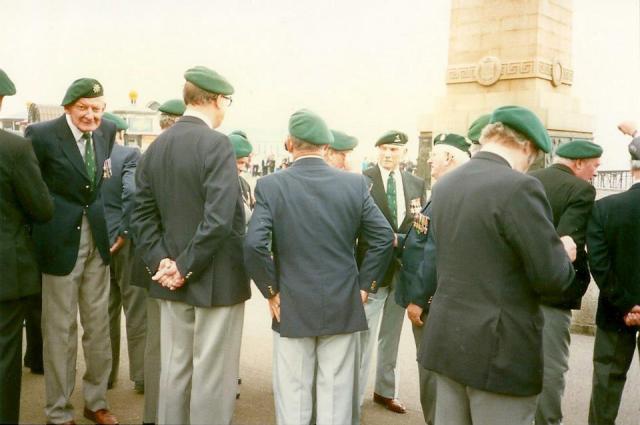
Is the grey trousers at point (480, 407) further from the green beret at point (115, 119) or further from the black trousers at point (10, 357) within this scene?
the green beret at point (115, 119)

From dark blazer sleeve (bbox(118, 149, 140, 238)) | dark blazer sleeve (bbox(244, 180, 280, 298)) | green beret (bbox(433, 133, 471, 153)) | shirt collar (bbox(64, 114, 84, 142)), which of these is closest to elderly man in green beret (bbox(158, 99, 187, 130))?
dark blazer sleeve (bbox(118, 149, 140, 238))

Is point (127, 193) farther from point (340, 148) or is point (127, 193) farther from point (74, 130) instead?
point (340, 148)

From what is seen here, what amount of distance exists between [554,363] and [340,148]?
2345 mm

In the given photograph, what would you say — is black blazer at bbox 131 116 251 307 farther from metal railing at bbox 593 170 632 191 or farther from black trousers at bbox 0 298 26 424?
metal railing at bbox 593 170 632 191

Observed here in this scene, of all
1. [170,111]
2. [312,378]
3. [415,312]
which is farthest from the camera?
[170,111]

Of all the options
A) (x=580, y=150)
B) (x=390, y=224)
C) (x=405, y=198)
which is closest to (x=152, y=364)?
(x=390, y=224)

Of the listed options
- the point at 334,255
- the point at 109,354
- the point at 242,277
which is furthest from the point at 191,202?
the point at 109,354

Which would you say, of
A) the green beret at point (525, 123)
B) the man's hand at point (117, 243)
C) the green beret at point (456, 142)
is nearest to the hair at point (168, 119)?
the man's hand at point (117, 243)

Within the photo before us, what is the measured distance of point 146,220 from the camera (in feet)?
11.6

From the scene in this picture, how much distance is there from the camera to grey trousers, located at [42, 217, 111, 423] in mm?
4043

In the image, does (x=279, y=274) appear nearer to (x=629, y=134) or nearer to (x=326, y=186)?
(x=326, y=186)

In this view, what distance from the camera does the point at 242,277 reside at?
357 centimetres

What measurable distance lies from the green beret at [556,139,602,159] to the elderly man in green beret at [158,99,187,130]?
8.76 ft

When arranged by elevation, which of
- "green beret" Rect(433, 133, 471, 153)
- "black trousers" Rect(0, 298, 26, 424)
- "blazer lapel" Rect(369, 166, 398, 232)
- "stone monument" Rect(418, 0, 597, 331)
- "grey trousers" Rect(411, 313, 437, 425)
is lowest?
"grey trousers" Rect(411, 313, 437, 425)
